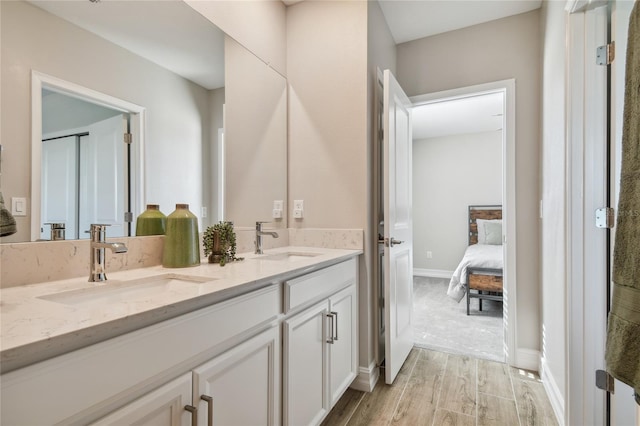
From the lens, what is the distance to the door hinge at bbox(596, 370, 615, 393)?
141 cm

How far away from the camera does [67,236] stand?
3.70 ft

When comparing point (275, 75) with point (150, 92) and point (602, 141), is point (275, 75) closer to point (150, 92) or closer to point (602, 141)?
point (150, 92)

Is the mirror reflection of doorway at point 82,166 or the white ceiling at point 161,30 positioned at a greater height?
the white ceiling at point 161,30

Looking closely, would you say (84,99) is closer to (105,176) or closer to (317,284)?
(105,176)

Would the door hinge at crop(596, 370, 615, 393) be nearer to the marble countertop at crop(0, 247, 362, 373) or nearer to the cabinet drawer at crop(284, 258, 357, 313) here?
the cabinet drawer at crop(284, 258, 357, 313)

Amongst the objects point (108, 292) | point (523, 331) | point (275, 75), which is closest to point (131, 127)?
point (108, 292)

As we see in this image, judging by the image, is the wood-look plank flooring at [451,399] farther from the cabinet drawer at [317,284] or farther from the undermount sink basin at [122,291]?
the undermount sink basin at [122,291]

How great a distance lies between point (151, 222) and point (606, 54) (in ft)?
6.91

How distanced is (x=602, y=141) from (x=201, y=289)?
177 cm

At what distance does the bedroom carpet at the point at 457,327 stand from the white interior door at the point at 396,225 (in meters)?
0.50

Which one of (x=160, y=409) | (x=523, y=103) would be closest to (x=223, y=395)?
(x=160, y=409)

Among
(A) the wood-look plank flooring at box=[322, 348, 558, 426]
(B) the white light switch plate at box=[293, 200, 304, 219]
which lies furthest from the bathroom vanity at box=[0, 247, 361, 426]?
(B) the white light switch plate at box=[293, 200, 304, 219]

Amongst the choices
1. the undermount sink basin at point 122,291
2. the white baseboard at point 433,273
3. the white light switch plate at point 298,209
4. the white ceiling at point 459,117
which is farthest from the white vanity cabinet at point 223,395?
the white baseboard at point 433,273

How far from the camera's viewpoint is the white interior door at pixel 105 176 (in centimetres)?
116
